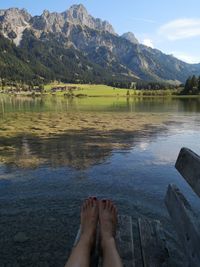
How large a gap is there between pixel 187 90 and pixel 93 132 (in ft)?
566

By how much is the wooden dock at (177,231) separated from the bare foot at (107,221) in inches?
8.9

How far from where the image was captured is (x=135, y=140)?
28.4 metres

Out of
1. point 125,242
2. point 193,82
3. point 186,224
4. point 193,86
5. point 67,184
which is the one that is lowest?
point 67,184

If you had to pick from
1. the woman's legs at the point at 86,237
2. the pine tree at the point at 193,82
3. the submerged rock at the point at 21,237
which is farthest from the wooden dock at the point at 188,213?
the pine tree at the point at 193,82

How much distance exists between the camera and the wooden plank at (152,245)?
5299mm

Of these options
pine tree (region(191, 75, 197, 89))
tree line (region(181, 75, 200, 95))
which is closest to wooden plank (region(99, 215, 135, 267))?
tree line (region(181, 75, 200, 95))

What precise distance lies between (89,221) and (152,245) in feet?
3.92

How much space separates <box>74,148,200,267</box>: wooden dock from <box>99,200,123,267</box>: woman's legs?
0.77 feet

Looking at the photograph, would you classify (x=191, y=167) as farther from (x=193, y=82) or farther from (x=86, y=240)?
(x=193, y=82)

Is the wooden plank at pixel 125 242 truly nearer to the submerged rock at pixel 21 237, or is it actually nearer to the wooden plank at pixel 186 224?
the wooden plank at pixel 186 224

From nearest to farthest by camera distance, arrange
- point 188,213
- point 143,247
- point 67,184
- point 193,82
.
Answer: point 188,213, point 143,247, point 67,184, point 193,82

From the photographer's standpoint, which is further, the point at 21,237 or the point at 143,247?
the point at 21,237

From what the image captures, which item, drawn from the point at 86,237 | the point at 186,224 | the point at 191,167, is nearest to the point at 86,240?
the point at 86,237

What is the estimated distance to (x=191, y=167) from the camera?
174 inches
